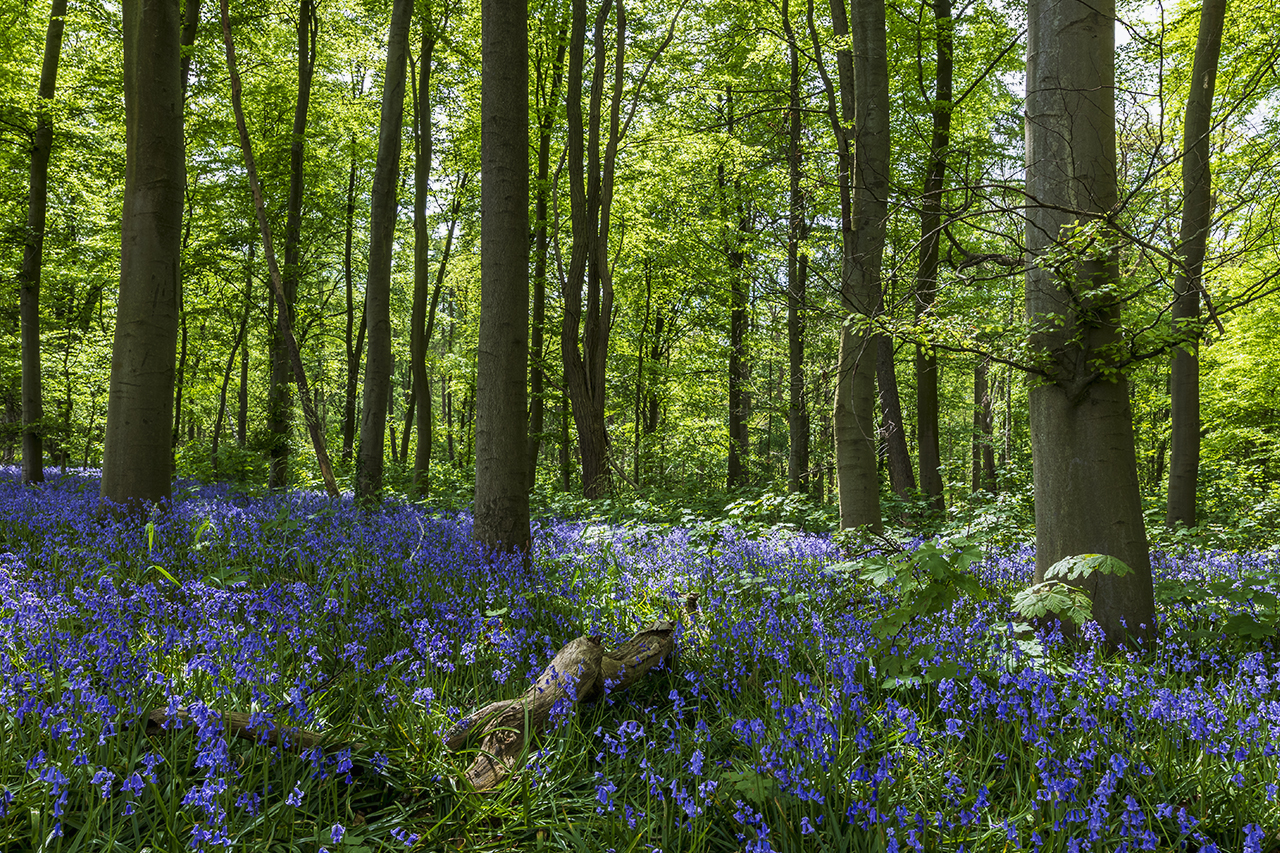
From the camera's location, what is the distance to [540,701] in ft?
9.04

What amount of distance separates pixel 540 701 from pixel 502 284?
133 inches

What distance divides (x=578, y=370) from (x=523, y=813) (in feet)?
27.6

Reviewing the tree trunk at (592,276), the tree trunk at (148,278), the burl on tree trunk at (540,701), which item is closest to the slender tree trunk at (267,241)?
the tree trunk at (148,278)

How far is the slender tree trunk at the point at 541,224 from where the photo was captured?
13.2 metres

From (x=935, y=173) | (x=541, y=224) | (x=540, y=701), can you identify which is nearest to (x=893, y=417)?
(x=935, y=173)

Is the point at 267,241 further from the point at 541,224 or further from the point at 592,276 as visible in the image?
the point at 541,224

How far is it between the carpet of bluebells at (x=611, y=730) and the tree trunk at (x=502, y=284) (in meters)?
0.98

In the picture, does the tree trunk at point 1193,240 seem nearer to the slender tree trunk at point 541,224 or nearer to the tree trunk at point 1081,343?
the tree trunk at point 1081,343

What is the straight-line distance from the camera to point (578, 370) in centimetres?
1033

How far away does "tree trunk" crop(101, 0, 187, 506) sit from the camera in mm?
6457

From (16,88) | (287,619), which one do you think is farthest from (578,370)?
(16,88)

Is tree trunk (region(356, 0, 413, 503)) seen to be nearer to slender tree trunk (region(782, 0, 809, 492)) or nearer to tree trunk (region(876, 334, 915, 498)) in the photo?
slender tree trunk (region(782, 0, 809, 492))

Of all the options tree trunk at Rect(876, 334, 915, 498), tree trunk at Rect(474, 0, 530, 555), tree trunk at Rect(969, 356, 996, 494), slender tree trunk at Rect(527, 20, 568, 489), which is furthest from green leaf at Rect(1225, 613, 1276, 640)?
slender tree trunk at Rect(527, 20, 568, 489)

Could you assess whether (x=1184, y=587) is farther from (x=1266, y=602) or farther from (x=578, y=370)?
(x=578, y=370)
